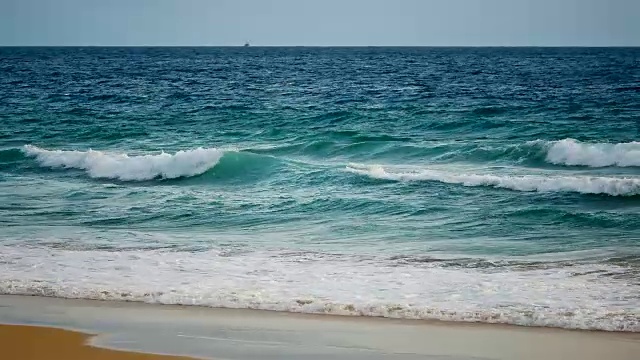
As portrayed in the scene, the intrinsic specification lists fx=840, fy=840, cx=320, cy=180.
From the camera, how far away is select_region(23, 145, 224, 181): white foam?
1814cm

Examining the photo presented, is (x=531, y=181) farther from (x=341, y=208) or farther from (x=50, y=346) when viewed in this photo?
(x=50, y=346)

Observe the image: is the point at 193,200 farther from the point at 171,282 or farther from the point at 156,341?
the point at 156,341

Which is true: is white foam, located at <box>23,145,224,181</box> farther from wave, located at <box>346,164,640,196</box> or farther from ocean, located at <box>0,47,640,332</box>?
wave, located at <box>346,164,640,196</box>

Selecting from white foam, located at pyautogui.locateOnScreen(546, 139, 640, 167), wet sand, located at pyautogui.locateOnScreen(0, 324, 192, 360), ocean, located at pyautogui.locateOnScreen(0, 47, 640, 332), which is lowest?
wet sand, located at pyautogui.locateOnScreen(0, 324, 192, 360)

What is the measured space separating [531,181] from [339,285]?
713 centimetres

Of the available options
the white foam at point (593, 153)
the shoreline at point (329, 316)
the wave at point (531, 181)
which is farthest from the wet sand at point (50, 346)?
the white foam at point (593, 153)

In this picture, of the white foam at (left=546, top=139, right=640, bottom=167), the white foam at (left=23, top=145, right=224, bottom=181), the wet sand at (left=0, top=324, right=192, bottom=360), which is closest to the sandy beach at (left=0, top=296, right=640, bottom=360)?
the wet sand at (left=0, top=324, right=192, bottom=360)

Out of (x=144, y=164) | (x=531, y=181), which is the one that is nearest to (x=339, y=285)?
(x=531, y=181)

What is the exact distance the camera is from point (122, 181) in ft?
57.9

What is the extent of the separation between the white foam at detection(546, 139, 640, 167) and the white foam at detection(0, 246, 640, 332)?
8.60 meters

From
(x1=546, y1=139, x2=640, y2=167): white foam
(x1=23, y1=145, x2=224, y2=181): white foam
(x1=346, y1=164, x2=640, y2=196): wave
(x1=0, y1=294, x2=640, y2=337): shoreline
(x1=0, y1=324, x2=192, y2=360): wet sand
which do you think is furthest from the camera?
(x1=23, y1=145, x2=224, y2=181): white foam

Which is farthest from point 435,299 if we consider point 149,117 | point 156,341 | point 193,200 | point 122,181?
point 149,117

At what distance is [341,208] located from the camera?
13508 mm

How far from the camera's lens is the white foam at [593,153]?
56.4 feet
